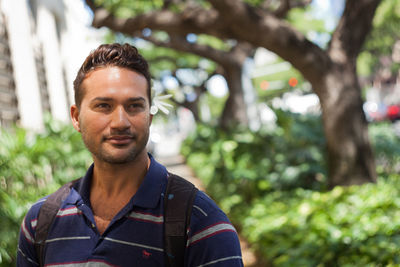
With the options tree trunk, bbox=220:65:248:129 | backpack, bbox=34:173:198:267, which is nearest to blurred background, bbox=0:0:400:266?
backpack, bbox=34:173:198:267

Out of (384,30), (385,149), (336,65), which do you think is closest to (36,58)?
(336,65)

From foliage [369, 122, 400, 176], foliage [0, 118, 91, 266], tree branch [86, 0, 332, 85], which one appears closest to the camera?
foliage [0, 118, 91, 266]

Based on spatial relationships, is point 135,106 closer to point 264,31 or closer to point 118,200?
point 118,200

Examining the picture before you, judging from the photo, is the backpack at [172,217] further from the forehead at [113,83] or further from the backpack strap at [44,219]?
the forehead at [113,83]

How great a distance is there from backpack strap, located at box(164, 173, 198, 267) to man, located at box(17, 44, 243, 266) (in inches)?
0.7

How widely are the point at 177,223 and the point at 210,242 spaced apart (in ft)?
0.41

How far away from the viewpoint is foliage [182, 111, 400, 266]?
464 cm

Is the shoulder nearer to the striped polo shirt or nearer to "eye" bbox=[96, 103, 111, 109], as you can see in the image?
the striped polo shirt

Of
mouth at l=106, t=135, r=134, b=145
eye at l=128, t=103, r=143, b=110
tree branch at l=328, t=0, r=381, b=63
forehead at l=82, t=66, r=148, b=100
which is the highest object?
tree branch at l=328, t=0, r=381, b=63

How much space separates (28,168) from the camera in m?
5.84

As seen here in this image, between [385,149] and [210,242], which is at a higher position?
[210,242]

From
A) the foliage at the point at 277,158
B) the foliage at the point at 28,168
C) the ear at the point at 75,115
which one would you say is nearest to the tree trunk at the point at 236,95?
the foliage at the point at 277,158

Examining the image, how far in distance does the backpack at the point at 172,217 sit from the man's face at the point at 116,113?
208 mm

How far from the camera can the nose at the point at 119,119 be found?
169 centimetres
